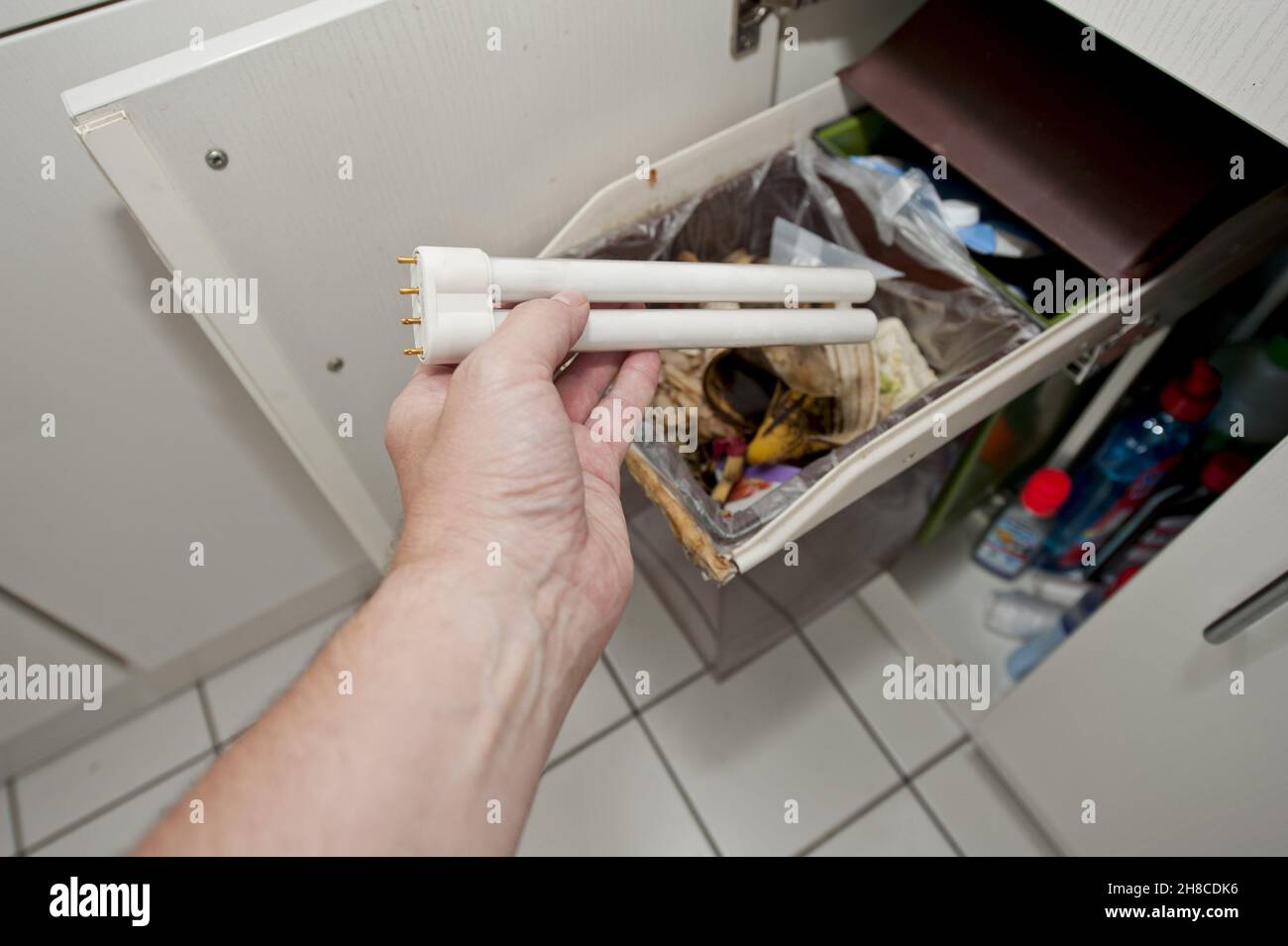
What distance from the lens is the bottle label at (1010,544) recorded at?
1.07 m

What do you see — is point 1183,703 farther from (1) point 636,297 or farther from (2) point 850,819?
(1) point 636,297

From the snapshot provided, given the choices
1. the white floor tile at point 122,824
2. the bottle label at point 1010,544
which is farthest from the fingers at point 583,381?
the white floor tile at point 122,824

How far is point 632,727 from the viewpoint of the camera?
1.12 meters

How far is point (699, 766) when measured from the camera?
1.08 m

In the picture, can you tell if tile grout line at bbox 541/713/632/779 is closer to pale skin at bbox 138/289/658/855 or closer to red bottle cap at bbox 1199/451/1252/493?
pale skin at bbox 138/289/658/855

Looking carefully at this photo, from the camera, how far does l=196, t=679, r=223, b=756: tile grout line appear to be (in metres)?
1.12

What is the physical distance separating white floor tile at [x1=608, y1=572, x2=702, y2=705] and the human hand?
0.61m

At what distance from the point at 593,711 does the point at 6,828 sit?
78 centimetres

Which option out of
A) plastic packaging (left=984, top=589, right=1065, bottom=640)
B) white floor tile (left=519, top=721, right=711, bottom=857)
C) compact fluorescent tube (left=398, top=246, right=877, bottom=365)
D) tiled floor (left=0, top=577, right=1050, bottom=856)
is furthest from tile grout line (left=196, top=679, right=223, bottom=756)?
plastic packaging (left=984, top=589, right=1065, bottom=640)

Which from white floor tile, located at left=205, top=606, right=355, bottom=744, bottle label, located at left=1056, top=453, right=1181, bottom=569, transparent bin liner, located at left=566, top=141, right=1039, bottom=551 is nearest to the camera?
transparent bin liner, located at left=566, top=141, right=1039, bottom=551

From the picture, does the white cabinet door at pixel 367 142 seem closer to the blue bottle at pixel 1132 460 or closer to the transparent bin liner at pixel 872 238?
the transparent bin liner at pixel 872 238

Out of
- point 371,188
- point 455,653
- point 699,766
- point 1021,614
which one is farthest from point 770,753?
point 371,188

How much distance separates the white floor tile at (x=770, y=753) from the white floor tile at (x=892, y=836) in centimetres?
2
